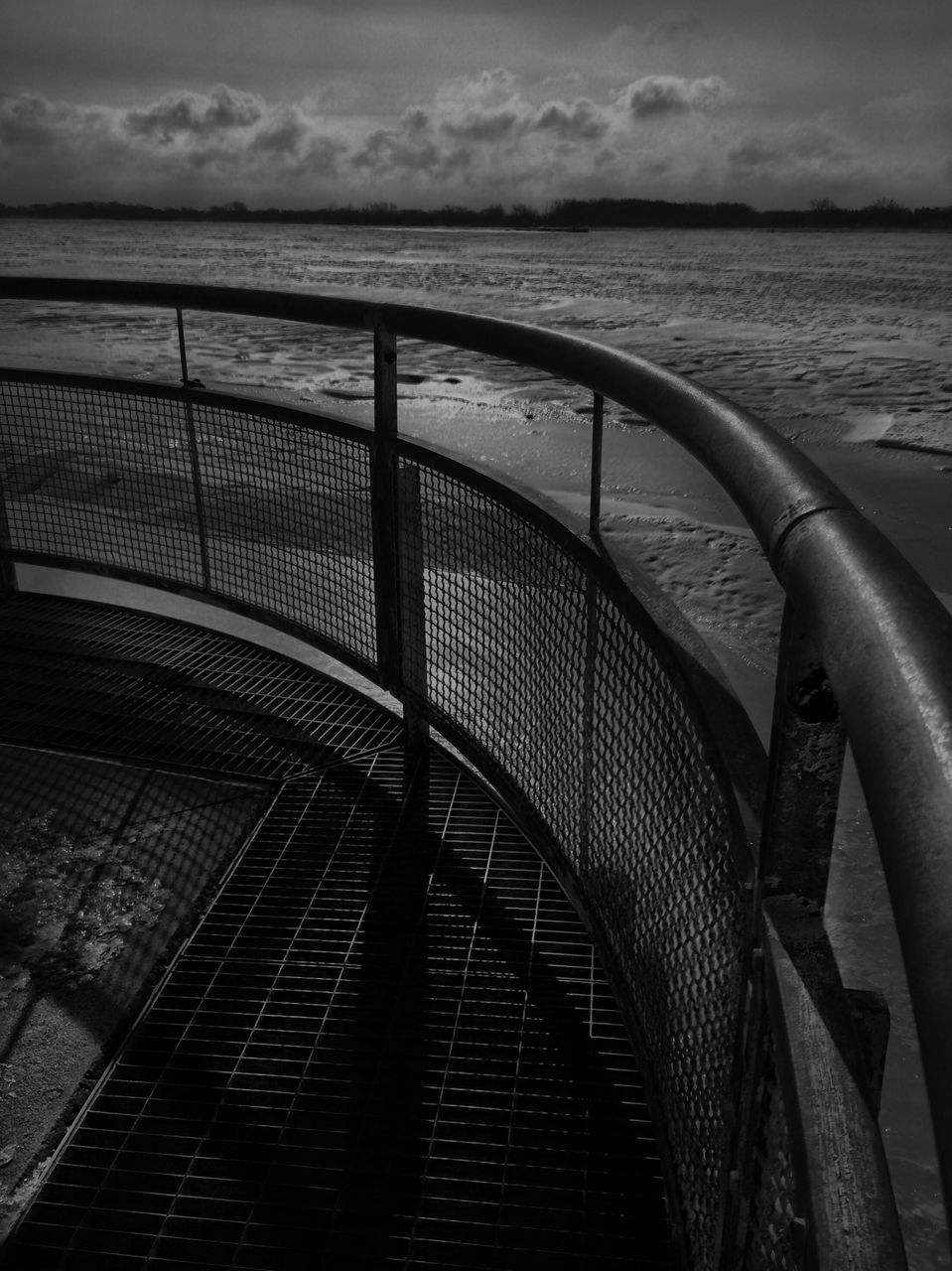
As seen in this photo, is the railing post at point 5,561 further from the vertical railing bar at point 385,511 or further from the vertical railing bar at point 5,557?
the vertical railing bar at point 385,511

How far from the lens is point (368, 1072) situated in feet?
8.09

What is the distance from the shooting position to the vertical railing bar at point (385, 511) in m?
3.33

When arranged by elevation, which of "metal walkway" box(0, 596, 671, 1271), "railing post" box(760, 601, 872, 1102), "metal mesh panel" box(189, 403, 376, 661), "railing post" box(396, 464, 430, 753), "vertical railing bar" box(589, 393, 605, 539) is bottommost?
"railing post" box(760, 601, 872, 1102)

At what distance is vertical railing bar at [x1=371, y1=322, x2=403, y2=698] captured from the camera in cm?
333

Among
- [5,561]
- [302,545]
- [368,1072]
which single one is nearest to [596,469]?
[368,1072]

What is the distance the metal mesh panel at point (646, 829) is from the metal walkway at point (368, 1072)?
1.13 ft

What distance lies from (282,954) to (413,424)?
8.31 meters

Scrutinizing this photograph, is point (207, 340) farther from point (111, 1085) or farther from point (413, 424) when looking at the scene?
point (111, 1085)

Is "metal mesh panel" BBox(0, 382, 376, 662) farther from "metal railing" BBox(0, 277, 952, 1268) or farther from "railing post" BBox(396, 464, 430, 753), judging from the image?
"metal railing" BBox(0, 277, 952, 1268)

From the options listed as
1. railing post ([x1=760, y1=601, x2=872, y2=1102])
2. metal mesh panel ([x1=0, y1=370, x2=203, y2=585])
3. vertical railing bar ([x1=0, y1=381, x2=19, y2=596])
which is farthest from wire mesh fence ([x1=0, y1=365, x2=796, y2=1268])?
vertical railing bar ([x1=0, y1=381, x2=19, y2=596])

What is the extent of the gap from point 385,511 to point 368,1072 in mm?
1595

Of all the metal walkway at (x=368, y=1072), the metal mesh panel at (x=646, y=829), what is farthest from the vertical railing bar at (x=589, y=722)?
the metal walkway at (x=368, y=1072)

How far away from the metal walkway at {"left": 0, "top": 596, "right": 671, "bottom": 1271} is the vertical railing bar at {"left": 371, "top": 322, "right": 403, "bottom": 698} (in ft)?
1.26

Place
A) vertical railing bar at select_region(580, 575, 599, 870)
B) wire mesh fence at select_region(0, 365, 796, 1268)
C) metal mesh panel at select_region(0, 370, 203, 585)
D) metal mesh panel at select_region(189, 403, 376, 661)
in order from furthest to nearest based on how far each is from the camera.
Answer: metal mesh panel at select_region(0, 370, 203, 585)
metal mesh panel at select_region(189, 403, 376, 661)
vertical railing bar at select_region(580, 575, 599, 870)
wire mesh fence at select_region(0, 365, 796, 1268)
